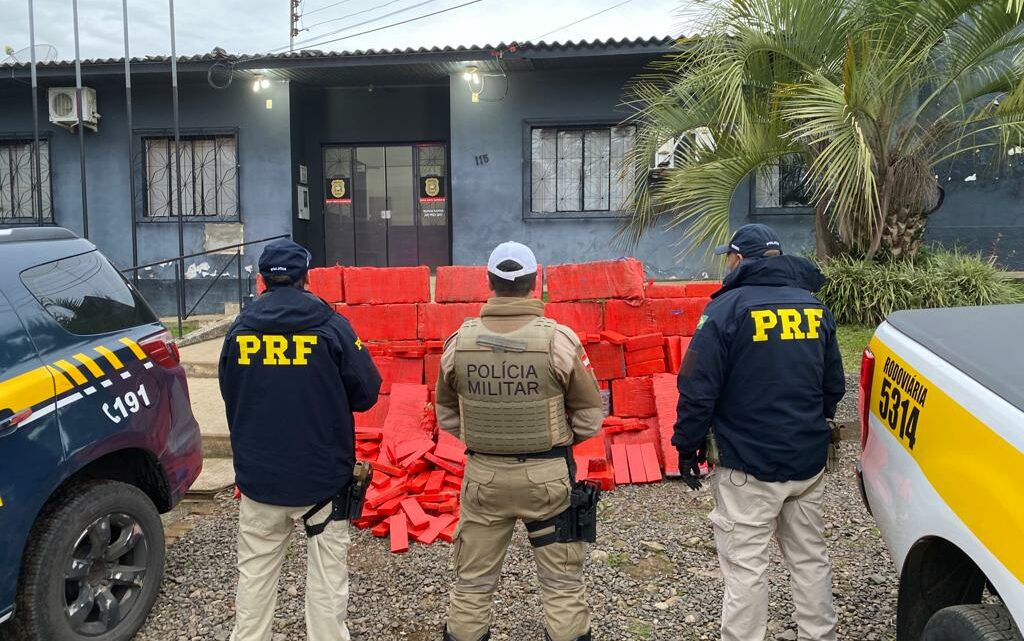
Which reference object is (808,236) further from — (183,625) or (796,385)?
(183,625)

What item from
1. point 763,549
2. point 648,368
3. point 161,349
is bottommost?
point 763,549

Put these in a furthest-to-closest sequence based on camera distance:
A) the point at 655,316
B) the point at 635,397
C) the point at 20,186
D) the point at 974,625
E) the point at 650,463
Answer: the point at 20,186 < the point at 655,316 < the point at 635,397 < the point at 650,463 < the point at 974,625

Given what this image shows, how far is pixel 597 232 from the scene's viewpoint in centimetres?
1103

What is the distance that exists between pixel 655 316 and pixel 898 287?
350 centimetres

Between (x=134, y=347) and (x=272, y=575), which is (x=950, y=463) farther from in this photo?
(x=134, y=347)

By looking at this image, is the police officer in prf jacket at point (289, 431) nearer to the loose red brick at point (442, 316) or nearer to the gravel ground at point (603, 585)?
the gravel ground at point (603, 585)

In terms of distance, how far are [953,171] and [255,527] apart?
10719 millimetres

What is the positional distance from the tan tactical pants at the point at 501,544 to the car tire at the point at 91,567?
1539 mm

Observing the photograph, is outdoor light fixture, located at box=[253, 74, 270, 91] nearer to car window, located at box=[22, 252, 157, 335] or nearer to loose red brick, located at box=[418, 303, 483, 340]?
loose red brick, located at box=[418, 303, 483, 340]

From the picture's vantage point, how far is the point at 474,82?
1103cm

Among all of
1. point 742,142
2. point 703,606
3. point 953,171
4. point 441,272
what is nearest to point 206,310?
point 441,272

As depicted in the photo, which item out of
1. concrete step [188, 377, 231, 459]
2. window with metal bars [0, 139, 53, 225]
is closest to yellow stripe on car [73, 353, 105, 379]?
concrete step [188, 377, 231, 459]

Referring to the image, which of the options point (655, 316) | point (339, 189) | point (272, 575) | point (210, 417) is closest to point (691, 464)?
point (272, 575)

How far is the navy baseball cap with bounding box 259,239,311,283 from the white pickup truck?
2.28 meters
